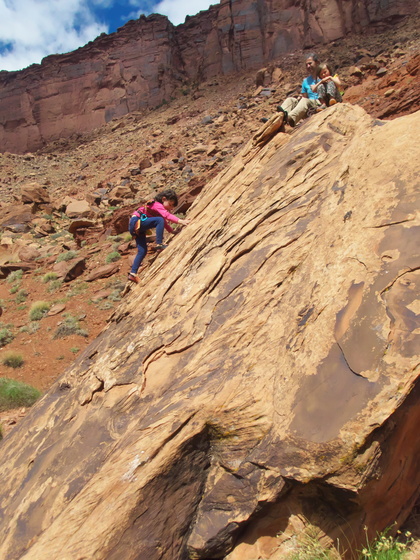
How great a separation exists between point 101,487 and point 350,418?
181cm

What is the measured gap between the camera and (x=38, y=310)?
12273mm

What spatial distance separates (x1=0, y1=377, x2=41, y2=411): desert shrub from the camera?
26.1 ft

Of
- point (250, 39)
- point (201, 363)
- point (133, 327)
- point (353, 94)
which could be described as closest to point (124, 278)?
point (133, 327)

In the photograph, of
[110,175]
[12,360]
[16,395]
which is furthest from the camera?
[110,175]

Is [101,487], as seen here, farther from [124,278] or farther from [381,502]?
[124,278]

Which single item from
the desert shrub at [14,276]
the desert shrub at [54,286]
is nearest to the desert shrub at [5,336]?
the desert shrub at [54,286]

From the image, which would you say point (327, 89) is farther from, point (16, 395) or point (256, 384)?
point (16, 395)

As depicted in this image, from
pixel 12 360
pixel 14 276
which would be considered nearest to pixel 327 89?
pixel 12 360

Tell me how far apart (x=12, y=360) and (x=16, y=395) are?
2.08 meters

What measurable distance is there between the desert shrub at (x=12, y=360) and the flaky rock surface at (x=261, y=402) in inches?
236

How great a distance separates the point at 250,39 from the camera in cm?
4588

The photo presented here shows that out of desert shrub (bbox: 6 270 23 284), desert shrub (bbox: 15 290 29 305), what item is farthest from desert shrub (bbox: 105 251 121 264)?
desert shrub (bbox: 6 270 23 284)

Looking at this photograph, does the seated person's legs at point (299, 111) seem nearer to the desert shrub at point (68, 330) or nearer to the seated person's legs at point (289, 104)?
the seated person's legs at point (289, 104)

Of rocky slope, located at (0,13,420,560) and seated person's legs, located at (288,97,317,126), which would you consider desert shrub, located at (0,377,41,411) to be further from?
seated person's legs, located at (288,97,317,126)
